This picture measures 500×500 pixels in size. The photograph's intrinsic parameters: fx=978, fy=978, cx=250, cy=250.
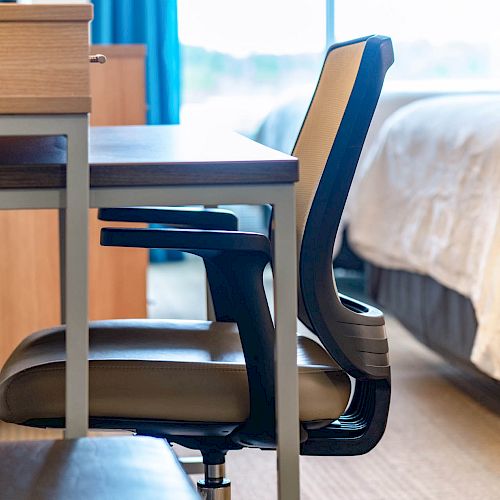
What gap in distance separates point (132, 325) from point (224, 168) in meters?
0.48

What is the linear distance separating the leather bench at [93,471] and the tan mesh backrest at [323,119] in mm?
419

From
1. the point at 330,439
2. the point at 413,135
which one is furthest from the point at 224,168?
the point at 413,135

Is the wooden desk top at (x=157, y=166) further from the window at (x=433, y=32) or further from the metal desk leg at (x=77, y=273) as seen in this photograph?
the window at (x=433, y=32)

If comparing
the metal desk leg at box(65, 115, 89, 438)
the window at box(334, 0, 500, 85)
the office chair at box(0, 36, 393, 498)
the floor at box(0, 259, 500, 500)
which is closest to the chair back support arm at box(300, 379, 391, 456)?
the office chair at box(0, 36, 393, 498)

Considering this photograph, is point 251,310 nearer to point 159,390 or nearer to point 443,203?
point 159,390

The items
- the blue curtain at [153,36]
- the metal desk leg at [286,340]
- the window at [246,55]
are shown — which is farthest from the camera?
the window at [246,55]

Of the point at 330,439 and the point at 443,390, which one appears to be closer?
the point at 330,439

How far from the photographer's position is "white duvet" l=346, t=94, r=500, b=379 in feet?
7.23

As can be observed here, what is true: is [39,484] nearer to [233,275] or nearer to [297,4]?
[233,275]

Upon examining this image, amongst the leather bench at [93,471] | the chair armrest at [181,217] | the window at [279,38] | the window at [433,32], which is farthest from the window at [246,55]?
the leather bench at [93,471]

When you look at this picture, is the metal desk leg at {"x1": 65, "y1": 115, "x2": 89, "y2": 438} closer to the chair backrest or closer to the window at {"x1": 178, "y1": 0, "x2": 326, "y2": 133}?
the chair backrest

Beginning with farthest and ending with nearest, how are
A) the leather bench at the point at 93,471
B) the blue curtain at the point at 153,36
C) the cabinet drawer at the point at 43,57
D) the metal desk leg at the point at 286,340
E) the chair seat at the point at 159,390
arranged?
the blue curtain at the point at 153,36, the chair seat at the point at 159,390, the metal desk leg at the point at 286,340, the cabinet drawer at the point at 43,57, the leather bench at the point at 93,471

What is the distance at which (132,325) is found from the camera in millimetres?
1468

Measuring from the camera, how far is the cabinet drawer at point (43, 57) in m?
0.94
